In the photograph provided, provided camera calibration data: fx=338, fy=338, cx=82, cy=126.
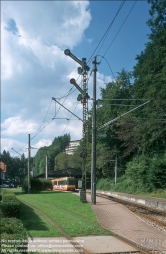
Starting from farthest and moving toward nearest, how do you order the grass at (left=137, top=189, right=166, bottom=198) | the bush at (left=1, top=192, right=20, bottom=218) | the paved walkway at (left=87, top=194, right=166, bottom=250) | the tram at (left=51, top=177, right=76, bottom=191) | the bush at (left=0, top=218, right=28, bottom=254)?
1. the tram at (left=51, top=177, right=76, bottom=191)
2. the grass at (left=137, top=189, right=166, bottom=198)
3. the bush at (left=1, top=192, right=20, bottom=218)
4. the paved walkway at (left=87, top=194, right=166, bottom=250)
5. the bush at (left=0, top=218, right=28, bottom=254)

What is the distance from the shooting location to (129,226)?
48.8 ft

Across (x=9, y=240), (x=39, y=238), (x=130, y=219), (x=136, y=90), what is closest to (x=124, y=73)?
(x=136, y=90)

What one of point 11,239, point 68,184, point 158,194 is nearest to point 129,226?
point 11,239

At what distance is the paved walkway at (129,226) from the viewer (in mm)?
11648

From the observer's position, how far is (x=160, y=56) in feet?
123

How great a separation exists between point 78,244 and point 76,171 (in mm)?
63368

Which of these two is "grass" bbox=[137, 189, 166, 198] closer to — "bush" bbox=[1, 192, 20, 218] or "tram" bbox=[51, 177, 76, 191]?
"tram" bbox=[51, 177, 76, 191]

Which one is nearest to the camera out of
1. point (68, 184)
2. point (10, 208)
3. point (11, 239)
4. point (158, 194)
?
point (11, 239)

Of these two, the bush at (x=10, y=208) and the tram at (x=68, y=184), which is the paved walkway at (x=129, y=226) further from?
the tram at (x=68, y=184)

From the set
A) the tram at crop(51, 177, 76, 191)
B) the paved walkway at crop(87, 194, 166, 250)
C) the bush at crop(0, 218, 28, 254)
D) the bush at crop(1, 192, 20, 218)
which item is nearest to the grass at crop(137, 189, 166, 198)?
the paved walkway at crop(87, 194, 166, 250)

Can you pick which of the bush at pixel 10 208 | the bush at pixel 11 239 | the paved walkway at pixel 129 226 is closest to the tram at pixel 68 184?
the paved walkway at pixel 129 226

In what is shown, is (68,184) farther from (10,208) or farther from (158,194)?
(10,208)

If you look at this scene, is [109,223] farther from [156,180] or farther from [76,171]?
[76,171]

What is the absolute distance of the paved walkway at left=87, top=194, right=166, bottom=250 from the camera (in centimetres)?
1165
